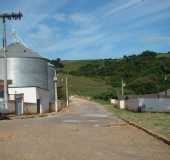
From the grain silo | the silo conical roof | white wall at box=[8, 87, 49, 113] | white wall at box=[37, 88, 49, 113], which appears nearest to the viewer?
white wall at box=[8, 87, 49, 113]

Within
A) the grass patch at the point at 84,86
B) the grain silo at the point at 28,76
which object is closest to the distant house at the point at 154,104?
the grain silo at the point at 28,76

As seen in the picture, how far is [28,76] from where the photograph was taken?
2594 inches

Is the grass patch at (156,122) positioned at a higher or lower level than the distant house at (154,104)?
lower

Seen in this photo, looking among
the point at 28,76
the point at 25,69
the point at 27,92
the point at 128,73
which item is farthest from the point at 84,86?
the point at 27,92

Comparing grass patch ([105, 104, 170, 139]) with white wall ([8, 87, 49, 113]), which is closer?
grass patch ([105, 104, 170, 139])

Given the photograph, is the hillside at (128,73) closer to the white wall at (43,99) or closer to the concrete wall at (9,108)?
the white wall at (43,99)

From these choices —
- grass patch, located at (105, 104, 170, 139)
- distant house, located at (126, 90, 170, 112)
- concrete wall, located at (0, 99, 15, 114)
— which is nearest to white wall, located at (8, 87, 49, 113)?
concrete wall, located at (0, 99, 15, 114)

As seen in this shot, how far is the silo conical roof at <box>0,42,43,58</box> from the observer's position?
6694 cm

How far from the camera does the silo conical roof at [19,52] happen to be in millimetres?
66938

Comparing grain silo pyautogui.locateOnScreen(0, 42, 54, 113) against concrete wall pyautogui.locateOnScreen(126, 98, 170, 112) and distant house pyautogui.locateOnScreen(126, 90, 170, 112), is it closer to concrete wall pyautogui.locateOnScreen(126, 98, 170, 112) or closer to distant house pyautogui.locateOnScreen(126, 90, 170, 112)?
distant house pyautogui.locateOnScreen(126, 90, 170, 112)

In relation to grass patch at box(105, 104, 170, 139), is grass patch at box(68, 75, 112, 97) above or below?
above

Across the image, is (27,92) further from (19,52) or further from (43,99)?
(19,52)

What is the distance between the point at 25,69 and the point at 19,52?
424cm

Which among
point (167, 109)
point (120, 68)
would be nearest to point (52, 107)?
point (167, 109)
